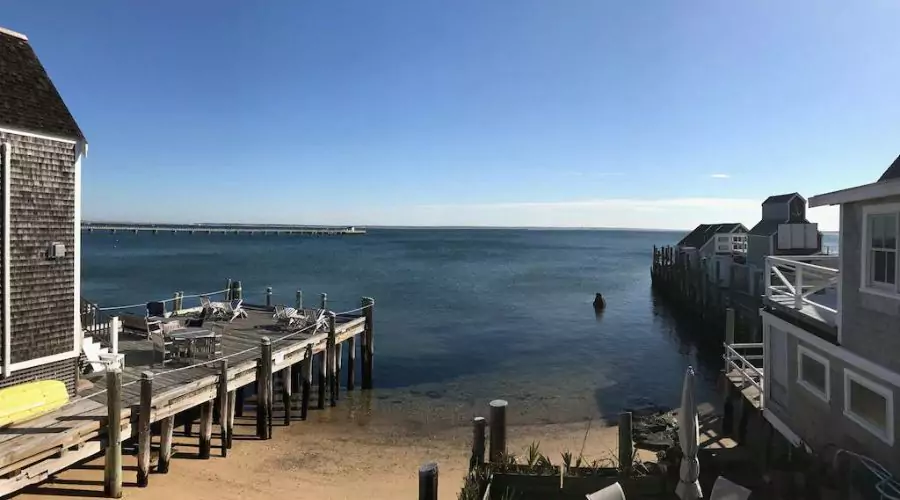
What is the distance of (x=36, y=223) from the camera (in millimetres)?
11664

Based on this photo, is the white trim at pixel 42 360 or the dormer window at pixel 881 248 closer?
the dormer window at pixel 881 248

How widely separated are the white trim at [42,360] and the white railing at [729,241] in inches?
1827

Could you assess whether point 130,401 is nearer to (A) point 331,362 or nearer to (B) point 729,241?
(A) point 331,362

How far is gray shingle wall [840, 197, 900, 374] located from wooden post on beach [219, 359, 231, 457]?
1315 centimetres

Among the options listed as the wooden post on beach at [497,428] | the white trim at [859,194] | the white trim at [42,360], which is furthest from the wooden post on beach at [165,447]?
the white trim at [859,194]

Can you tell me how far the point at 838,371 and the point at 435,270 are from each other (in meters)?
73.5

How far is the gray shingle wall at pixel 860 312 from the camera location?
313 inches

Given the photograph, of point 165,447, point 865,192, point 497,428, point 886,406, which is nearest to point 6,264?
point 165,447

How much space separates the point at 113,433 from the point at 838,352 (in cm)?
1326

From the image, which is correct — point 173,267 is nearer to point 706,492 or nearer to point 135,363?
point 135,363

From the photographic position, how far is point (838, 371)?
945 cm

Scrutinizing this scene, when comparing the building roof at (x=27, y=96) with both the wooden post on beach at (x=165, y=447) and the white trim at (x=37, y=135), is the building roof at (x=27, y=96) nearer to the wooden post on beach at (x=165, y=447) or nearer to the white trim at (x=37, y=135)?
the white trim at (x=37, y=135)

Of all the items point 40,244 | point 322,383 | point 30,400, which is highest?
point 40,244

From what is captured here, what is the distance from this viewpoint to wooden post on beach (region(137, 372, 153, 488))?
11.4 m
